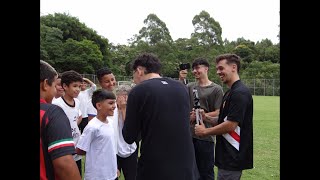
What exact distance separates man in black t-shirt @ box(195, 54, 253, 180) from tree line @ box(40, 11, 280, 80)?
38.4 metres

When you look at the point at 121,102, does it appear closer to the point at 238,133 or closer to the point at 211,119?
the point at 211,119

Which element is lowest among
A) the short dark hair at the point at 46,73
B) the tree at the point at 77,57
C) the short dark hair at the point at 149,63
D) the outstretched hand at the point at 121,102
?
the outstretched hand at the point at 121,102

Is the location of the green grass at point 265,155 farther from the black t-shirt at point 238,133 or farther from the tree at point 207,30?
the tree at point 207,30

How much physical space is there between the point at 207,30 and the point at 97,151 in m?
54.0

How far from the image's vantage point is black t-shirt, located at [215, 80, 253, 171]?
Result: 3145mm

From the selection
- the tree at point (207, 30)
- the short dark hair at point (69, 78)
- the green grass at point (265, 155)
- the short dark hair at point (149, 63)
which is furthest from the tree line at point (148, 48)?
the short dark hair at point (149, 63)

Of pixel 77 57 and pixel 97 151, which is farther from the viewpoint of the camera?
pixel 77 57

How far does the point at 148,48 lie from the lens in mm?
51188

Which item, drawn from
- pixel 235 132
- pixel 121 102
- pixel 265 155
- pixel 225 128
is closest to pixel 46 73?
pixel 225 128

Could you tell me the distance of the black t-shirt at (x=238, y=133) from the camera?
3145mm

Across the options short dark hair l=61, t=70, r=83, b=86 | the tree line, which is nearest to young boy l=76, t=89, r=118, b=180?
short dark hair l=61, t=70, r=83, b=86
